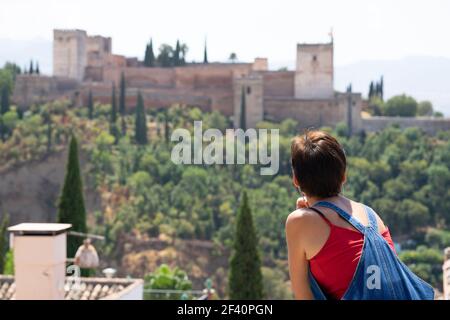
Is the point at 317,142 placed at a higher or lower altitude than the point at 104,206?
higher

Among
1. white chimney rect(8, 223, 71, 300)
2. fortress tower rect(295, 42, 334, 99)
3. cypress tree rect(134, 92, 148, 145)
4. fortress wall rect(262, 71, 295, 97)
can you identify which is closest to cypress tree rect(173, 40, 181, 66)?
fortress wall rect(262, 71, 295, 97)

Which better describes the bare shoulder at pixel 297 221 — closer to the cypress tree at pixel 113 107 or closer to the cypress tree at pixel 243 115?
the cypress tree at pixel 243 115

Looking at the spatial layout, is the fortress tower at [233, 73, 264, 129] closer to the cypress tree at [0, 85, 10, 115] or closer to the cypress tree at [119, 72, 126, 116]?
the cypress tree at [119, 72, 126, 116]

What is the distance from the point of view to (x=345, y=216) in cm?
176

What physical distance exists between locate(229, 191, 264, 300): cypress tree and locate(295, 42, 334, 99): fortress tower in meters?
20.1

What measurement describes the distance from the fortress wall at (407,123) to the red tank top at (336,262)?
34.1 meters

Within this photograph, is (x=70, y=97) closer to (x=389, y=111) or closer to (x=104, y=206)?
(x=104, y=206)

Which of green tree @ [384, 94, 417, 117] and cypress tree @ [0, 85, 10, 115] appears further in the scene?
green tree @ [384, 94, 417, 117]

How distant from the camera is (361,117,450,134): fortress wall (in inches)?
1400

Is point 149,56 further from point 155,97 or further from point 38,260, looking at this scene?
point 38,260

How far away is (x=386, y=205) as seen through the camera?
30859 millimetres

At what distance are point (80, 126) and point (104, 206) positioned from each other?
13.1 ft
